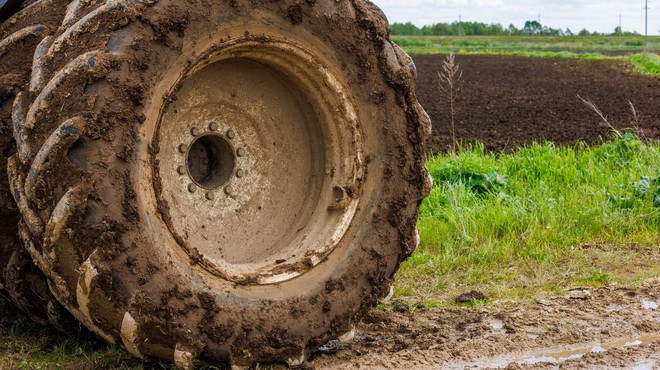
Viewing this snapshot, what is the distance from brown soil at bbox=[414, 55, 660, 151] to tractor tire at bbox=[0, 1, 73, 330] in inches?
247

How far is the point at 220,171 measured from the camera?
3.78 m

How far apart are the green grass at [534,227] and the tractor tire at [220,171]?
1.15m

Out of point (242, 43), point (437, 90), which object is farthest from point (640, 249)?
point (437, 90)

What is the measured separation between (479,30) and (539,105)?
8143 centimetres

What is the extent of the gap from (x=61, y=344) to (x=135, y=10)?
4.78 feet

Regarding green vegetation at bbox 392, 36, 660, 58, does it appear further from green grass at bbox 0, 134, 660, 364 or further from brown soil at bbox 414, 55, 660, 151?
green grass at bbox 0, 134, 660, 364

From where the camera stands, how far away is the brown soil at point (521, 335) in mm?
3711

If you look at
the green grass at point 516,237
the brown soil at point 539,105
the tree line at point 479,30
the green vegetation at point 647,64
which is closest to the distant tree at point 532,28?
the tree line at point 479,30

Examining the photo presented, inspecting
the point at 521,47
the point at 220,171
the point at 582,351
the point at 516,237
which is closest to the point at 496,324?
the point at 582,351

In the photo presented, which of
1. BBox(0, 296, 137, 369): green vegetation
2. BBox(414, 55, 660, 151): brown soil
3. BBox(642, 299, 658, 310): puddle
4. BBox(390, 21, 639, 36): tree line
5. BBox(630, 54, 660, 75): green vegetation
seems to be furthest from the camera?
BBox(390, 21, 639, 36): tree line

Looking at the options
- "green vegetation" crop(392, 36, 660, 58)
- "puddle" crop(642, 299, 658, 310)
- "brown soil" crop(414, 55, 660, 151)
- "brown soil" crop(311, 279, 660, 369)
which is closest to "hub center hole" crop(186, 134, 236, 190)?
"brown soil" crop(311, 279, 660, 369)

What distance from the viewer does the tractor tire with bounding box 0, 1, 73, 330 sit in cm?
347

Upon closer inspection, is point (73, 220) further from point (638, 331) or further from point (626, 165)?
point (626, 165)

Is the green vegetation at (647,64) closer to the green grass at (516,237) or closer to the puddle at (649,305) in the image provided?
the green grass at (516,237)
